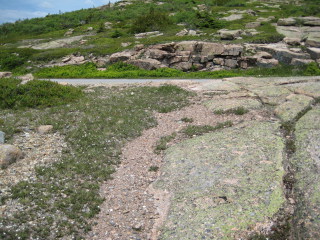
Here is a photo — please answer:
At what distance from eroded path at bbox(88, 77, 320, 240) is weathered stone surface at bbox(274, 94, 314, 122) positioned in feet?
0.15

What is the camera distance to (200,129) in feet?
45.9

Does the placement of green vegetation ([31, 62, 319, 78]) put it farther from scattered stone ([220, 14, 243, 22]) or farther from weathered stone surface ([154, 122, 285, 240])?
scattered stone ([220, 14, 243, 22])

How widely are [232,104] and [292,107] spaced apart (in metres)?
3.16

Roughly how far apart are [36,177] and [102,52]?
97.1 ft

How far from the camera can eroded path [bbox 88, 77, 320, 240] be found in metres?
7.52

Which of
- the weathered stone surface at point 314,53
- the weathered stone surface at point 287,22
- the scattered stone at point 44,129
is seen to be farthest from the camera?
the weathered stone surface at point 287,22

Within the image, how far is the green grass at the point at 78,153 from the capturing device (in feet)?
25.0

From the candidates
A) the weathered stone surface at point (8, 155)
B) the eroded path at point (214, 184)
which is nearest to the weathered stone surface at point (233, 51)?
the eroded path at point (214, 184)

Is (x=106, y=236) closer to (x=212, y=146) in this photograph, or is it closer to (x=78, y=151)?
(x=78, y=151)

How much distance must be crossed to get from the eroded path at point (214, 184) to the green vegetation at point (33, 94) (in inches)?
263

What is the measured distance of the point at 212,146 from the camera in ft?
38.4

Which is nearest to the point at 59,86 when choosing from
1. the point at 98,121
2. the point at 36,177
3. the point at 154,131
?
the point at 98,121

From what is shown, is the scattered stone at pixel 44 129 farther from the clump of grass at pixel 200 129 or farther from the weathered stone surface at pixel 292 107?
the weathered stone surface at pixel 292 107

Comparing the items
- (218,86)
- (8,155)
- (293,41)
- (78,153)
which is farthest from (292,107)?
(293,41)
